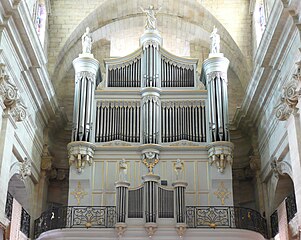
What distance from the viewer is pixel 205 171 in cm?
1870

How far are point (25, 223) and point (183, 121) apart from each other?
6.23 metres

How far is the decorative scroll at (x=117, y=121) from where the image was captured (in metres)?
19.2

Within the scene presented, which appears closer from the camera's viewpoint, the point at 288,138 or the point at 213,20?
the point at 288,138

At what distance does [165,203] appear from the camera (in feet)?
55.7

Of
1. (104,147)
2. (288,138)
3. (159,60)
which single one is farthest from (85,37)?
(288,138)

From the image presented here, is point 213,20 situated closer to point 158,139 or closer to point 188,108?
point 188,108

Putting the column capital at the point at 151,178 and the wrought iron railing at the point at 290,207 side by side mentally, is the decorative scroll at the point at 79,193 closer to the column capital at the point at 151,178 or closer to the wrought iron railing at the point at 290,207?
the column capital at the point at 151,178

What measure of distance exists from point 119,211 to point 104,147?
283cm

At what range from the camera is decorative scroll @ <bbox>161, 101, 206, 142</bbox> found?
19156 mm

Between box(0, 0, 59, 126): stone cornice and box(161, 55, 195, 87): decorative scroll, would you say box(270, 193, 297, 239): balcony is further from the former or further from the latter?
box(0, 0, 59, 126): stone cornice

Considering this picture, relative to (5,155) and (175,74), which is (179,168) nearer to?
(175,74)

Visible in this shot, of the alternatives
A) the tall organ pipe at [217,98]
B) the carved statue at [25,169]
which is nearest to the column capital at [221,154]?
the tall organ pipe at [217,98]

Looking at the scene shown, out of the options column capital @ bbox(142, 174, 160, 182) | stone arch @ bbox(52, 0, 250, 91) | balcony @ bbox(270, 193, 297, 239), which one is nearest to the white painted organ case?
column capital @ bbox(142, 174, 160, 182)

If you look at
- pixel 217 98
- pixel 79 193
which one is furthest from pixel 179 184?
pixel 217 98
